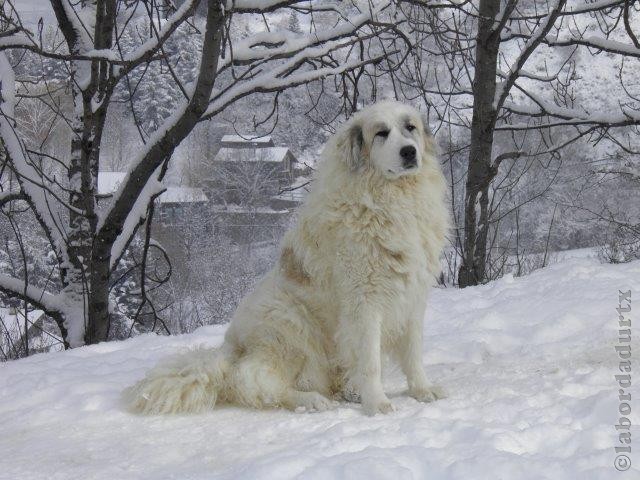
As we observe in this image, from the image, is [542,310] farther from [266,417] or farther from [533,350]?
[266,417]

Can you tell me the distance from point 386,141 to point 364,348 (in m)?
1.21

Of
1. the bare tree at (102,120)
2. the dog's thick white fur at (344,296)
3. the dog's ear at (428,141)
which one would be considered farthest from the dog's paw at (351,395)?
the bare tree at (102,120)

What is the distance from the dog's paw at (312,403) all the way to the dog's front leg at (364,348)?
194 millimetres

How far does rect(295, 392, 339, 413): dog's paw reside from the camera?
3328 mm

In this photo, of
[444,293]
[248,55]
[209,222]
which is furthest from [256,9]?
[209,222]

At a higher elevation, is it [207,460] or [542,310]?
[542,310]

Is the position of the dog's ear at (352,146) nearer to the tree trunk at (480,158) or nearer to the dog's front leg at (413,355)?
the dog's front leg at (413,355)

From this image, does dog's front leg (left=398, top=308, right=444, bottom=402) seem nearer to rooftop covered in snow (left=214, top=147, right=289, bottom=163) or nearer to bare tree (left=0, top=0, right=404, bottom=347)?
bare tree (left=0, top=0, right=404, bottom=347)

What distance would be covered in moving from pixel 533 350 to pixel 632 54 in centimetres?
506

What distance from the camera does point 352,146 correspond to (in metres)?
3.71

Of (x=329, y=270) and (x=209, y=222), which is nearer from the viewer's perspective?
(x=329, y=270)

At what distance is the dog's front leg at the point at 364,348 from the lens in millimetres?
3342

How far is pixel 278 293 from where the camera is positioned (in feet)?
12.1

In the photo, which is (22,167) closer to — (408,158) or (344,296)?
(344,296)
